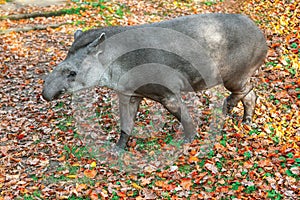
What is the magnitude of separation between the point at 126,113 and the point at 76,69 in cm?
133

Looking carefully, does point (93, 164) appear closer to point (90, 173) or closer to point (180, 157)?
point (90, 173)

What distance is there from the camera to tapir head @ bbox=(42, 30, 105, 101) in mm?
5273

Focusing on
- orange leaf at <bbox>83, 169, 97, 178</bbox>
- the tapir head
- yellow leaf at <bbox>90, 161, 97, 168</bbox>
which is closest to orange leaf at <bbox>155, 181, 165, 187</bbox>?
orange leaf at <bbox>83, 169, 97, 178</bbox>

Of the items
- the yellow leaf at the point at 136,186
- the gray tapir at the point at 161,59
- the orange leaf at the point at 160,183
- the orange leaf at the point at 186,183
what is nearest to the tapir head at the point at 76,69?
the gray tapir at the point at 161,59

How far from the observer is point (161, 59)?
18.4 ft

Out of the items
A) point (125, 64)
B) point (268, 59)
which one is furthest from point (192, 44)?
point (268, 59)

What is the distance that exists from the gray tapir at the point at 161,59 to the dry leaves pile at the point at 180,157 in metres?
0.96

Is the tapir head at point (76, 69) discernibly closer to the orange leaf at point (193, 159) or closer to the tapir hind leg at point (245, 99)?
the orange leaf at point (193, 159)

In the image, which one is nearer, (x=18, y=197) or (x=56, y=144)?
(x=18, y=197)

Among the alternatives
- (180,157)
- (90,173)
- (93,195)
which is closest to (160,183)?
(180,157)

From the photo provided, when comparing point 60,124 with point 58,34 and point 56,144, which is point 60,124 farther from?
point 58,34

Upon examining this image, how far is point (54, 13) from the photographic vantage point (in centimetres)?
1278

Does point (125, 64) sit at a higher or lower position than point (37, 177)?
higher

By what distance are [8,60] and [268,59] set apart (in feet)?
22.2
